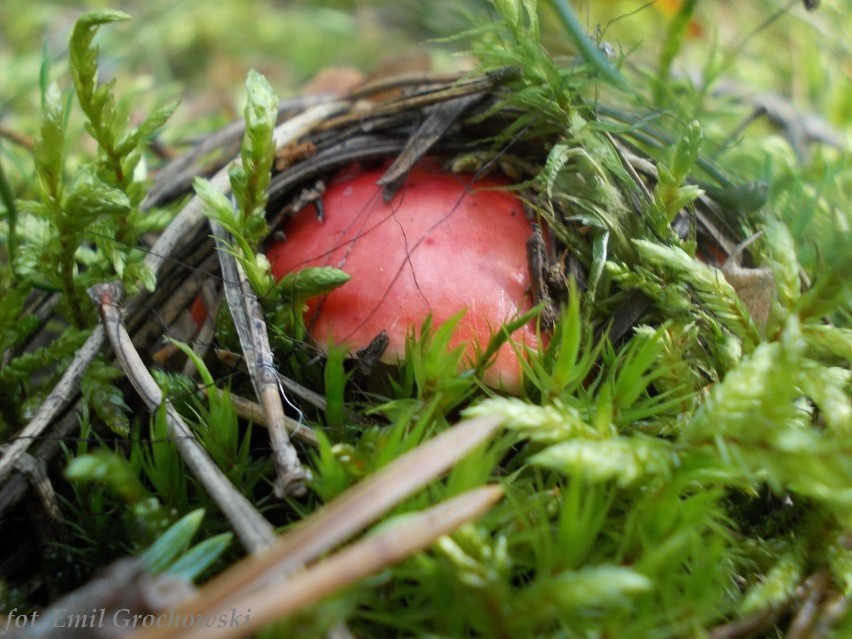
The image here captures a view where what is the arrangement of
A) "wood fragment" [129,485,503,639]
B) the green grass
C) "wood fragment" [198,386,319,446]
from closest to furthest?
"wood fragment" [129,485,503,639] < the green grass < "wood fragment" [198,386,319,446]

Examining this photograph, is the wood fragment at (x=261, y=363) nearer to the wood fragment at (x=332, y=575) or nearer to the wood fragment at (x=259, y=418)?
the wood fragment at (x=259, y=418)

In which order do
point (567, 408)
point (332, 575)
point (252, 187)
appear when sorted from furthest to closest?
point (252, 187), point (567, 408), point (332, 575)

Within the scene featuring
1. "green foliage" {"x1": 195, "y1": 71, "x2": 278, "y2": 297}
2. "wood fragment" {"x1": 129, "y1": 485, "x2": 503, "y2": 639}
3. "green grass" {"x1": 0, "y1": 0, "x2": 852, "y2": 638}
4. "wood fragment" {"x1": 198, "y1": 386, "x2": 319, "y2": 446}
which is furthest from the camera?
"green foliage" {"x1": 195, "y1": 71, "x2": 278, "y2": 297}

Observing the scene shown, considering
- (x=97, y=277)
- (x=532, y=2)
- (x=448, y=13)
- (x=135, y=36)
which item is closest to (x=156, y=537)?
(x=97, y=277)

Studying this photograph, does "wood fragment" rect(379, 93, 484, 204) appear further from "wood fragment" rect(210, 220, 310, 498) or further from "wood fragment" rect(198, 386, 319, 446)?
"wood fragment" rect(198, 386, 319, 446)

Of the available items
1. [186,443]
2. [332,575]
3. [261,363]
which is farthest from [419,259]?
[332,575]

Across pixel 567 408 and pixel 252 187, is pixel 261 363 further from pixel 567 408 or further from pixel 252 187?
pixel 567 408

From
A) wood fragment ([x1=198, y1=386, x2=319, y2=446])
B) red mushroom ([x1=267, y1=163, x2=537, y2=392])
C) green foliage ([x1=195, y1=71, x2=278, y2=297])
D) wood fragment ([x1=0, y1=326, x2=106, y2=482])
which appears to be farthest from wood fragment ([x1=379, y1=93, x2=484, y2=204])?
wood fragment ([x1=0, y1=326, x2=106, y2=482])

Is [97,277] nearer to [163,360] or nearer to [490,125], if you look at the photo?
[163,360]
